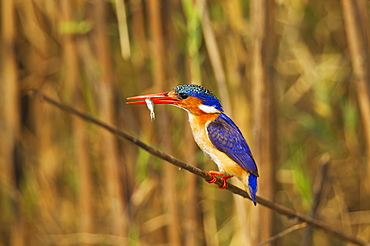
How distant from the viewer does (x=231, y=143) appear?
1470mm

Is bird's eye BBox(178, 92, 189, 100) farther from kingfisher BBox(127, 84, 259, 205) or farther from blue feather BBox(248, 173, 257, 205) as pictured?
blue feather BBox(248, 173, 257, 205)

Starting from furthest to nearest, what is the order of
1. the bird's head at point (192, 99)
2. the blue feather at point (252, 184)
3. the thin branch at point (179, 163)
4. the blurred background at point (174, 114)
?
1. the blurred background at point (174, 114)
2. the blue feather at point (252, 184)
3. the bird's head at point (192, 99)
4. the thin branch at point (179, 163)

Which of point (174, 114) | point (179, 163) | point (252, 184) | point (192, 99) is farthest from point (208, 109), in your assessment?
point (174, 114)

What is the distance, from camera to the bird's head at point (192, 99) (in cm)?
130

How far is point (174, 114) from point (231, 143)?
1030 millimetres

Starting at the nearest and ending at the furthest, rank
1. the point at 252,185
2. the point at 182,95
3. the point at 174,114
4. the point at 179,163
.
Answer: the point at 179,163 → the point at 182,95 → the point at 252,185 → the point at 174,114

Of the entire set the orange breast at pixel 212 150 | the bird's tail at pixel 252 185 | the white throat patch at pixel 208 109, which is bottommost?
the bird's tail at pixel 252 185

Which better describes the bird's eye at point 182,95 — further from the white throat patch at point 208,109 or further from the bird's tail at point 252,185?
the bird's tail at point 252,185

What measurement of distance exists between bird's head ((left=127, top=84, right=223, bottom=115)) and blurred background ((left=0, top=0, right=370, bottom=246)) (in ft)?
1.44

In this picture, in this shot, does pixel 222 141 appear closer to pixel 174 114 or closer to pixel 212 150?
pixel 212 150

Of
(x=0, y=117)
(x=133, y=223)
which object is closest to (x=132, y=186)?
(x=133, y=223)

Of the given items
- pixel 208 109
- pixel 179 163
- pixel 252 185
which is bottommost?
pixel 252 185

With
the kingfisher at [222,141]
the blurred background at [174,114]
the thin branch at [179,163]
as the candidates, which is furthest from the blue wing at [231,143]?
the blurred background at [174,114]

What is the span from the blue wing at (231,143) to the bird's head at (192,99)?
5 cm
